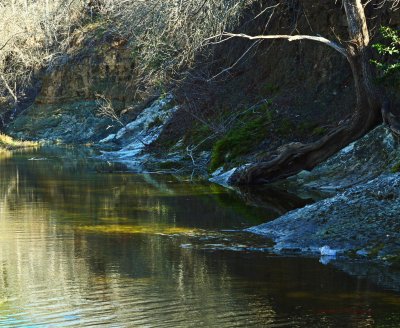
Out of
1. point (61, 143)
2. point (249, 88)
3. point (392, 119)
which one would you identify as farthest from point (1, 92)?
point (392, 119)

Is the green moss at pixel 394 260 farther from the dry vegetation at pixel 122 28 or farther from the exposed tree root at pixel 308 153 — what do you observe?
the dry vegetation at pixel 122 28

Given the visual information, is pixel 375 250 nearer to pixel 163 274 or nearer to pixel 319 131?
pixel 163 274

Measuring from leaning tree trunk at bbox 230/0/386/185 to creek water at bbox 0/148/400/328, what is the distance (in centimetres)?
→ 355

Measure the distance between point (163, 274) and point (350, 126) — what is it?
1164 centimetres

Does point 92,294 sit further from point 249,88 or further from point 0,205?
point 249,88

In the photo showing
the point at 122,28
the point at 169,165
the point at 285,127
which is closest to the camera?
the point at 285,127

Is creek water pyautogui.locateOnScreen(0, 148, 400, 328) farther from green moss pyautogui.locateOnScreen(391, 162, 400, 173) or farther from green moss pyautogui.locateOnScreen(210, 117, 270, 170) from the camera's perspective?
green moss pyautogui.locateOnScreen(210, 117, 270, 170)

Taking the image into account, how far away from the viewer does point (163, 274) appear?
11.1m

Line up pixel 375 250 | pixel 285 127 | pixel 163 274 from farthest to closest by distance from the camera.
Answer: pixel 285 127 → pixel 375 250 → pixel 163 274

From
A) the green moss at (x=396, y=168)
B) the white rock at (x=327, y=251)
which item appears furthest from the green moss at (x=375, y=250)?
the green moss at (x=396, y=168)

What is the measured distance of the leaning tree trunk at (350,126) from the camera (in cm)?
2119

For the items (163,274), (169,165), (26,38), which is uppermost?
(26,38)

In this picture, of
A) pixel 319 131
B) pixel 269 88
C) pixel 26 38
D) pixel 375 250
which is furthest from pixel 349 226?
pixel 26 38

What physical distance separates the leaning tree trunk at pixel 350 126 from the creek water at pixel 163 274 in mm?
3550
